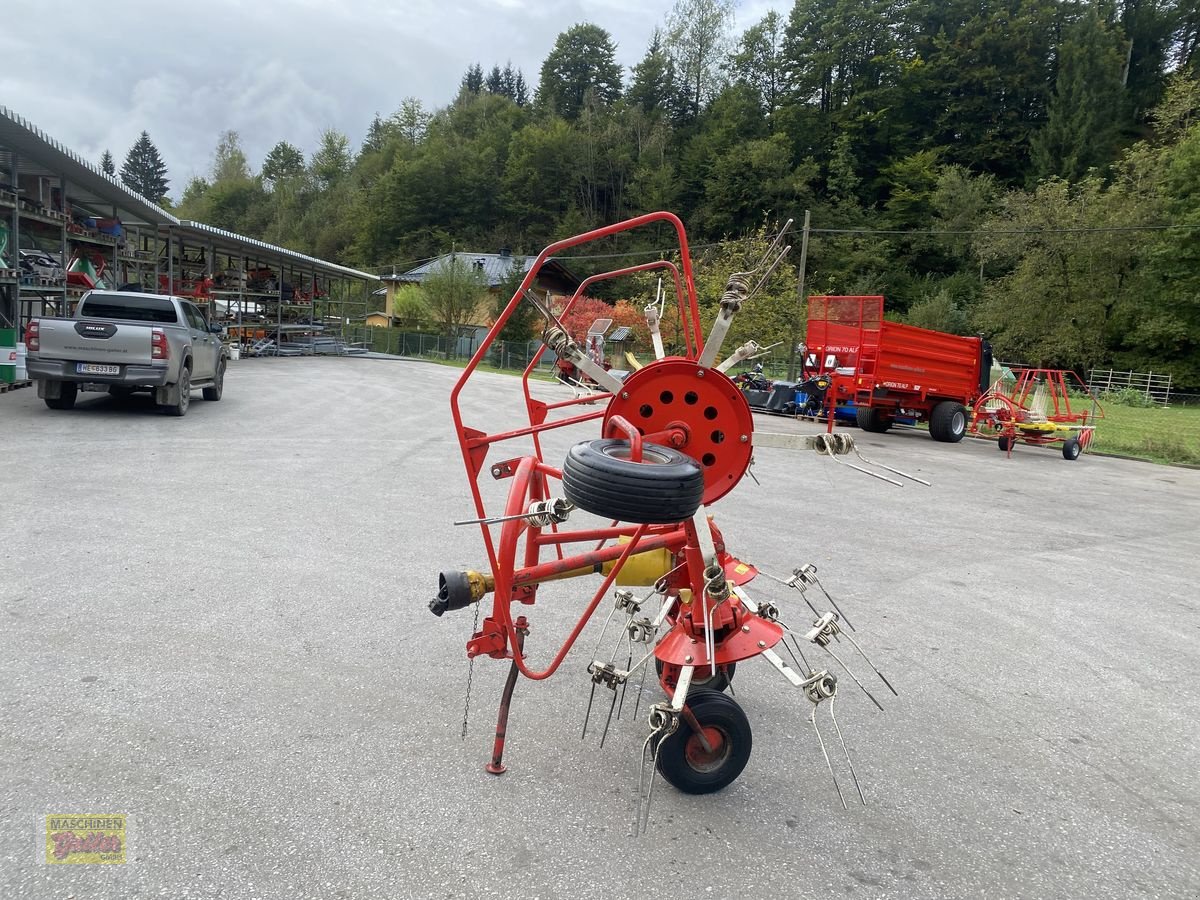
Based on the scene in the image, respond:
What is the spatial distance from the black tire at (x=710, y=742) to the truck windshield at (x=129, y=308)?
1243 cm

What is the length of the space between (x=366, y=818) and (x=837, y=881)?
1.65m

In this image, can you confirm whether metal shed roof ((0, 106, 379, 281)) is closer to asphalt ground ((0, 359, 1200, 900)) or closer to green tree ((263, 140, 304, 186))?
asphalt ground ((0, 359, 1200, 900))

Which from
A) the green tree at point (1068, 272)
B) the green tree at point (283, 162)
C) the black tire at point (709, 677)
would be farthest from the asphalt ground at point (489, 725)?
the green tree at point (283, 162)

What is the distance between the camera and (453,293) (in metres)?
51.5

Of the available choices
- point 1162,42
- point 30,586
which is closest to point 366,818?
point 30,586

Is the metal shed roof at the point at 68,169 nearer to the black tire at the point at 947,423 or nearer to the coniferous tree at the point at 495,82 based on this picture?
the black tire at the point at 947,423

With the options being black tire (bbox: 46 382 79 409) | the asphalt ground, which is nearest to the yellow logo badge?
the asphalt ground

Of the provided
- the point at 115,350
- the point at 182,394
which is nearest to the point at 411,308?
the point at 182,394

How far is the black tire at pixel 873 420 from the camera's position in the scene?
18.9 metres

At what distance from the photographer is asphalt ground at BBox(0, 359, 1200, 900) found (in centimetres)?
258

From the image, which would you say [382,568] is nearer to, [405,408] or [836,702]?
[836,702]

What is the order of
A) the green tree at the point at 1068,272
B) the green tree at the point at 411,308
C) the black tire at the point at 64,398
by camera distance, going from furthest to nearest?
1. the green tree at the point at 411,308
2. the green tree at the point at 1068,272
3. the black tire at the point at 64,398

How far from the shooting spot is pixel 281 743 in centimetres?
319

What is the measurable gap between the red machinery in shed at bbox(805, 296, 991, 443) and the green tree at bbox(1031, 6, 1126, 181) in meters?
50.4
